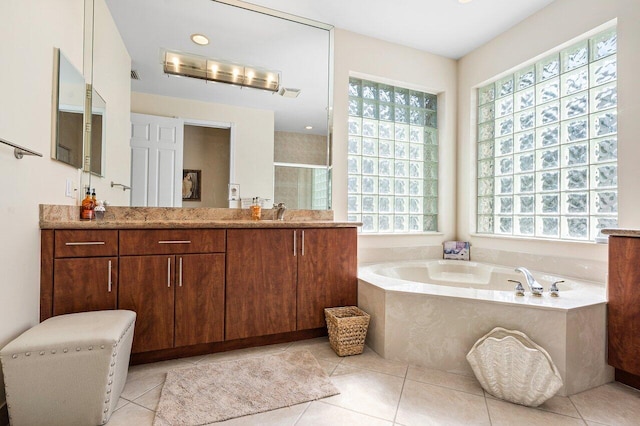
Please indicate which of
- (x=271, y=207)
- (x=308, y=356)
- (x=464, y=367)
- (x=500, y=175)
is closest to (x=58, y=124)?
(x=271, y=207)

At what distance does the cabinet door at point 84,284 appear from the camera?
1618mm

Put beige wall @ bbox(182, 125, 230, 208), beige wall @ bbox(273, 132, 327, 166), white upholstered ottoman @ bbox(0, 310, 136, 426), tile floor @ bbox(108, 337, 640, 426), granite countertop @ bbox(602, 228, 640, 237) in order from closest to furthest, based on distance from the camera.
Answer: white upholstered ottoman @ bbox(0, 310, 136, 426) < tile floor @ bbox(108, 337, 640, 426) < granite countertop @ bbox(602, 228, 640, 237) < beige wall @ bbox(182, 125, 230, 208) < beige wall @ bbox(273, 132, 327, 166)

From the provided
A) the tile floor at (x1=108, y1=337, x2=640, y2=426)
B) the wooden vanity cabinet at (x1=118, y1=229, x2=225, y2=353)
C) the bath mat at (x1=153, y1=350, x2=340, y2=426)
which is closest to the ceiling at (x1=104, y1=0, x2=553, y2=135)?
the wooden vanity cabinet at (x1=118, y1=229, x2=225, y2=353)

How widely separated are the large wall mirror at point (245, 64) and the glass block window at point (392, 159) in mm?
397

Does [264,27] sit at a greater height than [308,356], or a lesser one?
greater

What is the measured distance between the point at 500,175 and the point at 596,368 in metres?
1.82

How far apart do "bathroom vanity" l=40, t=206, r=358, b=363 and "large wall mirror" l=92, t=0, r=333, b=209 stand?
0.51 m

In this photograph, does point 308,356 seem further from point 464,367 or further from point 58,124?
point 58,124

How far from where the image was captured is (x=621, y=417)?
1419 millimetres

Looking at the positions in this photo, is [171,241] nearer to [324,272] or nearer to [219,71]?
[324,272]

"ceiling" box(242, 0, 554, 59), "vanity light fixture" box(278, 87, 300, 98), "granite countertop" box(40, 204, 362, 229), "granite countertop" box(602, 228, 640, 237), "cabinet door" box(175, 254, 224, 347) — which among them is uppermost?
"ceiling" box(242, 0, 554, 59)

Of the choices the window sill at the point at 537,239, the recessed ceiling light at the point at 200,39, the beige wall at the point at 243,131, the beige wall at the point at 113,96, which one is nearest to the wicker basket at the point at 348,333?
the beige wall at the point at 243,131

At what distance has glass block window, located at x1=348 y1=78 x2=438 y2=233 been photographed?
3.06m

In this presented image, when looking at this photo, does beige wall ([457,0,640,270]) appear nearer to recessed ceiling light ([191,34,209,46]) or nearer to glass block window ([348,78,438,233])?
glass block window ([348,78,438,233])
